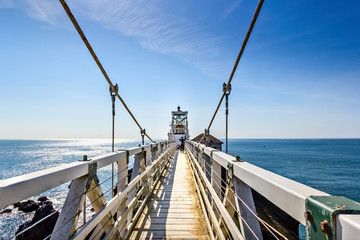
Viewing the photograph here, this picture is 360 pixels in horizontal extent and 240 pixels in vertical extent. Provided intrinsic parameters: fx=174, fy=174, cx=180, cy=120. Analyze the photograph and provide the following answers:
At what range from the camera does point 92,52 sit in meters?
3.17

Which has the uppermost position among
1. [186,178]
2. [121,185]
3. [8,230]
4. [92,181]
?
[92,181]

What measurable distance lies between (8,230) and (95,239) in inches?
812

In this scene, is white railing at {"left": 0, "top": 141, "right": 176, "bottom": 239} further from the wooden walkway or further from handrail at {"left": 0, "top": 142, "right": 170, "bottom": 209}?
the wooden walkway

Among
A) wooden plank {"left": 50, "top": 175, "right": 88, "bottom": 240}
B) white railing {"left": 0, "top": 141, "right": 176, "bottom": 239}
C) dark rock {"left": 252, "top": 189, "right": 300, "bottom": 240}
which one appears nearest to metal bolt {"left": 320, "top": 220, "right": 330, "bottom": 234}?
white railing {"left": 0, "top": 141, "right": 176, "bottom": 239}

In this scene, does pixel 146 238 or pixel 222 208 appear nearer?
pixel 222 208

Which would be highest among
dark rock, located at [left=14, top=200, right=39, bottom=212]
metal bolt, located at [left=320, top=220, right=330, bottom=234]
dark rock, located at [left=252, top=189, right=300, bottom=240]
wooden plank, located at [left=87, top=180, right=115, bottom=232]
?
metal bolt, located at [left=320, top=220, right=330, bottom=234]

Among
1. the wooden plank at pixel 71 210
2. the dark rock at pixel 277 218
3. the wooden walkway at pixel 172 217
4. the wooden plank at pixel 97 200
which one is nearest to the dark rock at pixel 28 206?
the wooden walkway at pixel 172 217

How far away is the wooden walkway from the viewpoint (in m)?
2.89

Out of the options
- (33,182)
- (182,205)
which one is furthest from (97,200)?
(182,205)

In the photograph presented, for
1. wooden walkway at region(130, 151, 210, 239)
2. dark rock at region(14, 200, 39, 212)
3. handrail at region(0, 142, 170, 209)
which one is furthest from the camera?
dark rock at region(14, 200, 39, 212)

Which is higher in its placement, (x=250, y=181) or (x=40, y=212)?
(x=250, y=181)

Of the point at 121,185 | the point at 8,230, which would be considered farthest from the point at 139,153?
the point at 8,230

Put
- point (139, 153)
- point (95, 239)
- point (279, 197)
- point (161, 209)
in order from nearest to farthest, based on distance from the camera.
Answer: point (279, 197) < point (95, 239) < point (139, 153) < point (161, 209)

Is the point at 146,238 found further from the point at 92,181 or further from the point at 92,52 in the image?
the point at 92,52
